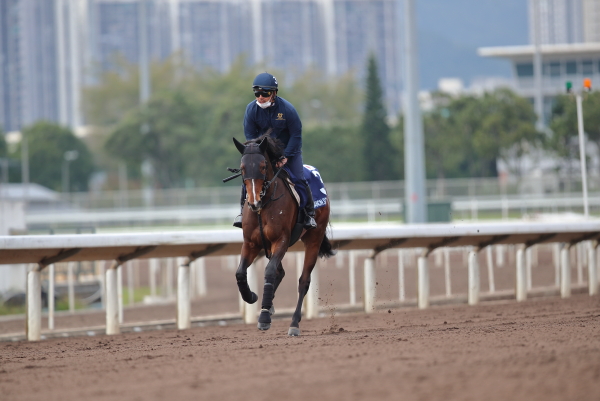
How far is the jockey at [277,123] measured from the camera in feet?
28.0

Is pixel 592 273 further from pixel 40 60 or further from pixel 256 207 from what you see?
pixel 40 60

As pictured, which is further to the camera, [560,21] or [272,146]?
[560,21]

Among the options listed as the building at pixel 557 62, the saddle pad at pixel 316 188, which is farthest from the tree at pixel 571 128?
the building at pixel 557 62

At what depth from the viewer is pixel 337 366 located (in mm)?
5301

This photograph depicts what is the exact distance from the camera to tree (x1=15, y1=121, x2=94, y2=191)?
65812mm

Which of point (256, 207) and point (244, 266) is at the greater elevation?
point (256, 207)

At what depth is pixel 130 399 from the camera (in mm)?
4621

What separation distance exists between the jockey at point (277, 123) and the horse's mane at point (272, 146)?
11cm

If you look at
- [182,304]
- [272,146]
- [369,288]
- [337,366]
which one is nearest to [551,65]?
[369,288]

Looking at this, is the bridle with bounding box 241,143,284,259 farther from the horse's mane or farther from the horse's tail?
the horse's tail

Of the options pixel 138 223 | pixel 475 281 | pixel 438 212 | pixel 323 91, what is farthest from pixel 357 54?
pixel 475 281

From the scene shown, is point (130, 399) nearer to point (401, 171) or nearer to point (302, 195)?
point (302, 195)

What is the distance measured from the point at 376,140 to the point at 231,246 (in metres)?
44.1

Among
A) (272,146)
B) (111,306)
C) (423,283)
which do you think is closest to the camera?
(272,146)
